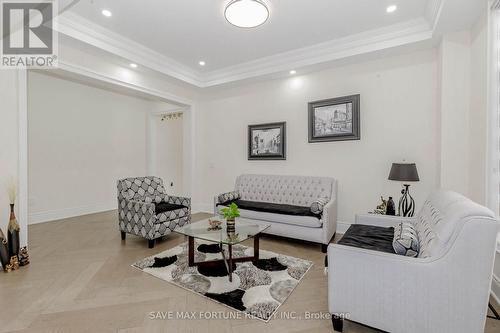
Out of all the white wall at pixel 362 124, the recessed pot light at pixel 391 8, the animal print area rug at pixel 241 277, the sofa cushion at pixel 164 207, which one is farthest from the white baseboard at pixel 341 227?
the recessed pot light at pixel 391 8

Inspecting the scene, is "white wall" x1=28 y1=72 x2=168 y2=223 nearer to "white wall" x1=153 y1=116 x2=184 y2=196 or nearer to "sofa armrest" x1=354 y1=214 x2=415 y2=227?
"white wall" x1=153 y1=116 x2=184 y2=196

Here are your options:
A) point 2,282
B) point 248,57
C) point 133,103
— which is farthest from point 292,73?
point 2,282

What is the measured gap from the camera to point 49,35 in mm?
3107

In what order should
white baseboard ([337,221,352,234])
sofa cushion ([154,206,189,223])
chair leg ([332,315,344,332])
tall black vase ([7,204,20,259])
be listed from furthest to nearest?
white baseboard ([337,221,352,234]), sofa cushion ([154,206,189,223]), tall black vase ([7,204,20,259]), chair leg ([332,315,344,332])

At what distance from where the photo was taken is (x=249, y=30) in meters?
3.41

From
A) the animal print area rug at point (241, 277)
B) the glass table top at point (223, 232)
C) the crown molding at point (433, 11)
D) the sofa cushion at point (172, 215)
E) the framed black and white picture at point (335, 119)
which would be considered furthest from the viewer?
the framed black and white picture at point (335, 119)

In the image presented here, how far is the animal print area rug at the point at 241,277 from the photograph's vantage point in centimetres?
210

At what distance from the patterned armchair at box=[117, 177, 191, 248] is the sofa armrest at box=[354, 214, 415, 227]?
259 cm

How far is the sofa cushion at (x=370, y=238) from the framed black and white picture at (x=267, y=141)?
2216mm

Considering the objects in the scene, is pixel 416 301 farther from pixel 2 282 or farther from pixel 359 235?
pixel 2 282

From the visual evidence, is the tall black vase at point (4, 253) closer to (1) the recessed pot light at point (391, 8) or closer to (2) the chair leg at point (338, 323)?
Result: (2) the chair leg at point (338, 323)

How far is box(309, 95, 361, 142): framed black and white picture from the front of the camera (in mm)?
3904

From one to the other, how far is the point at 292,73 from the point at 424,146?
2.42 metres

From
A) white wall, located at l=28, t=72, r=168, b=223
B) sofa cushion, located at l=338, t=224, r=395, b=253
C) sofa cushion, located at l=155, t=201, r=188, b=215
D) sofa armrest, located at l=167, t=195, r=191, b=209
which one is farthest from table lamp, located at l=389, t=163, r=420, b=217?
white wall, located at l=28, t=72, r=168, b=223
